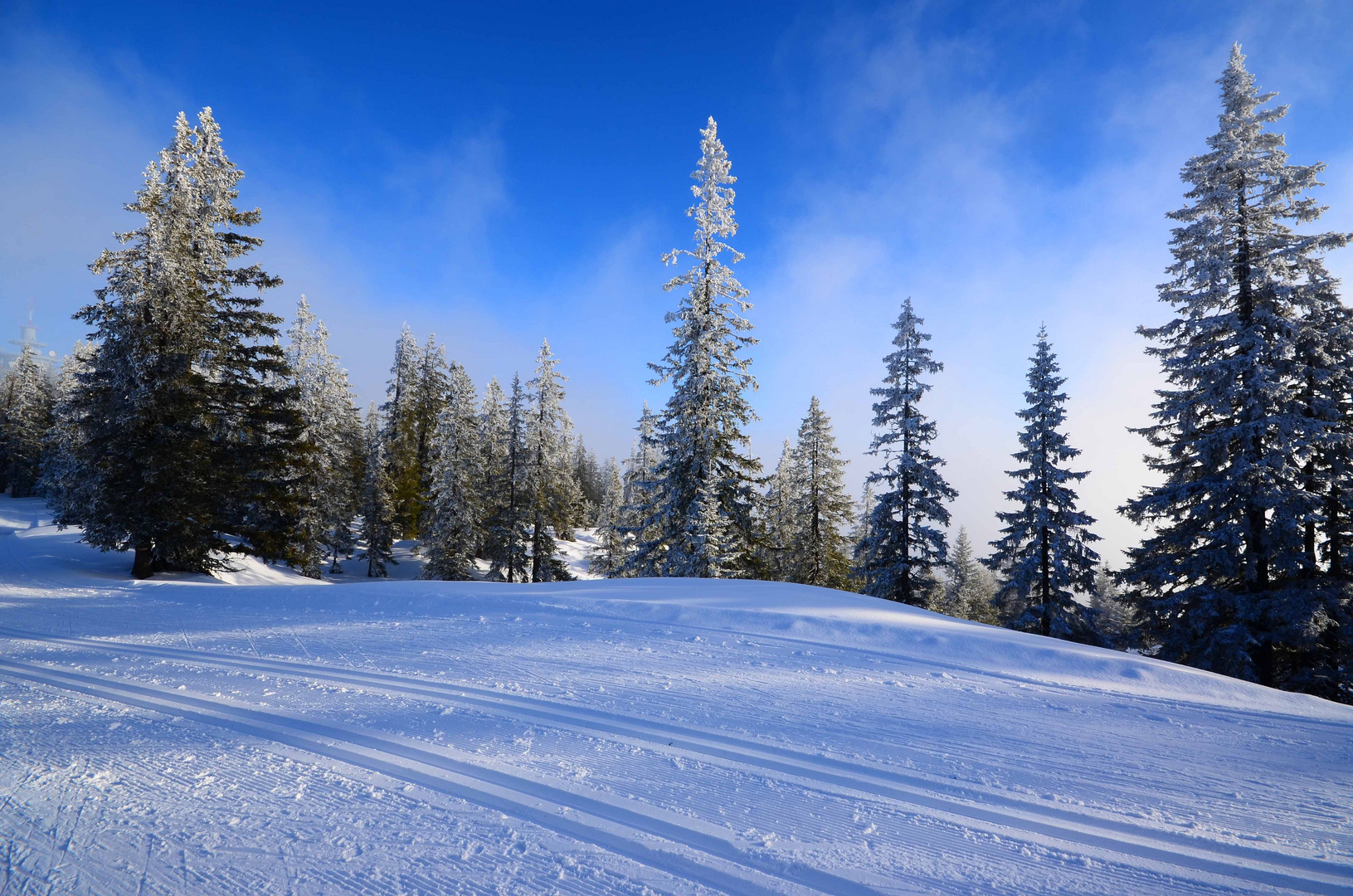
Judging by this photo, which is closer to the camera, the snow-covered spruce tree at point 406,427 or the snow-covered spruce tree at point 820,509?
the snow-covered spruce tree at point 820,509

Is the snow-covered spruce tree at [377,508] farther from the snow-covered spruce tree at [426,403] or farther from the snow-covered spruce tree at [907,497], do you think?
the snow-covered spruce tree at [907,497]

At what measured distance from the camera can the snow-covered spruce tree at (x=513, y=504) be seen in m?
27.3

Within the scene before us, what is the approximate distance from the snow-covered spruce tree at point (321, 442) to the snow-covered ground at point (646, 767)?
1603 centimetres

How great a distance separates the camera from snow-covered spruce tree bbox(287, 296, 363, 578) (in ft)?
73.3

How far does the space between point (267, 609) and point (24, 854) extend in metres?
7.14

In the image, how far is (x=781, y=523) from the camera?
35.5 m

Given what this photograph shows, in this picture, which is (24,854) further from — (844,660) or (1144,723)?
(1144,723)

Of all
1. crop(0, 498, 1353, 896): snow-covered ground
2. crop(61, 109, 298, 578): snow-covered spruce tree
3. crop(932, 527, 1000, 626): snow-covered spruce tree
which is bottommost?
crop(932, 527, 1000, 626): snow-covered spruce tree

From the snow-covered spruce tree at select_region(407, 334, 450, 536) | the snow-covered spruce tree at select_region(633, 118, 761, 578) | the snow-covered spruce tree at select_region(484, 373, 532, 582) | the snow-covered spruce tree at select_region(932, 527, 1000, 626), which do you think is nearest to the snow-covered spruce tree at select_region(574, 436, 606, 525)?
the snow-covered spruce tree at select_region(407, 334, 450, 536)

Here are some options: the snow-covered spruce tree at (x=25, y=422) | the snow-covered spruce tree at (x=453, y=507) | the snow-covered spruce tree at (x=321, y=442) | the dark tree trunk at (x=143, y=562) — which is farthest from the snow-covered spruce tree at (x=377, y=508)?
the snow-covered spruce tree at (x=25, y=422)

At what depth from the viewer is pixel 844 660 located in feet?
21.8

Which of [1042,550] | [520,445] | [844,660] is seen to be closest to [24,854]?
[844,660]

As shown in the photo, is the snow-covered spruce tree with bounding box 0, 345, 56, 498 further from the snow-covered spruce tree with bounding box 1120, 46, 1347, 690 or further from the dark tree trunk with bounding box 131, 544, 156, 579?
the snow-covered spruce tree with bounding box 1120, 46, 1347, 690

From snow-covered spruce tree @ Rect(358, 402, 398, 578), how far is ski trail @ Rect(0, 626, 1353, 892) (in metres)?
28.7
